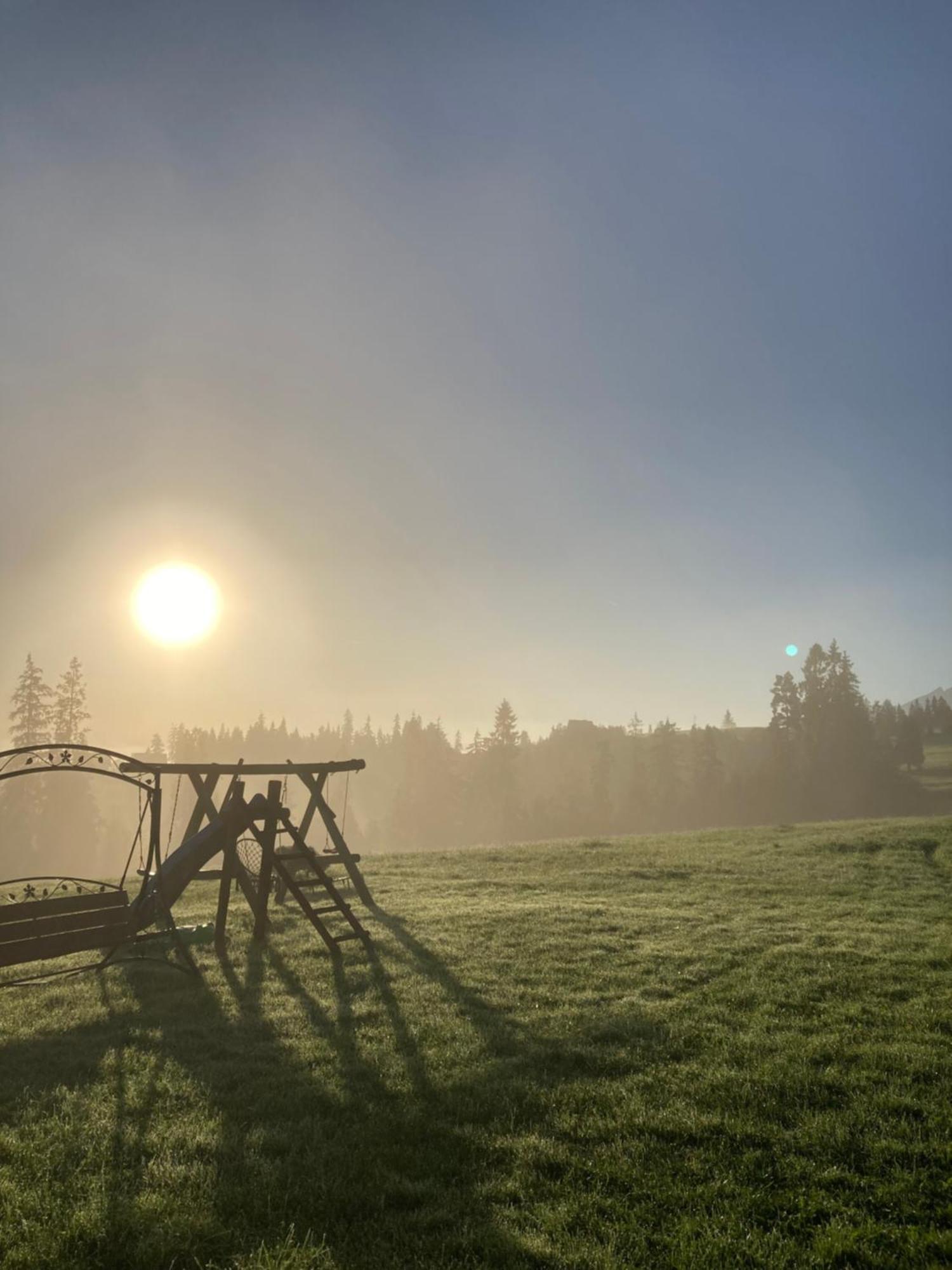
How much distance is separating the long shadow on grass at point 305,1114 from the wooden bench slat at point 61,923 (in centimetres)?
107

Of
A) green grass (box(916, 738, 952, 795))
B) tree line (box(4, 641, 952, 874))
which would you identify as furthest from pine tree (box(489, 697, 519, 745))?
green grass (box(916, 738, 952, 795))

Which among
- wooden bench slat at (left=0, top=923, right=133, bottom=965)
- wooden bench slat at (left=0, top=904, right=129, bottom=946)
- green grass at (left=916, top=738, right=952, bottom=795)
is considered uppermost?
wooden bench slat at (left=0, top=904, right=129, bottom=946)

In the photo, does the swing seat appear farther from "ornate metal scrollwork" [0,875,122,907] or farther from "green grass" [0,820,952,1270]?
"green grass" [0,820,952,1270]

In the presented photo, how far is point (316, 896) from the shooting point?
17.2 meters

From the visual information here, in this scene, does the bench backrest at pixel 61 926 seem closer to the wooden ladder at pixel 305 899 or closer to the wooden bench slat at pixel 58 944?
the wooden bench slat at pixel 58 944

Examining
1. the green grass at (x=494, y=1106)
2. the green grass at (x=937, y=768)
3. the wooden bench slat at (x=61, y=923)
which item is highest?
the wooden bench slat at (x=61, y=923)

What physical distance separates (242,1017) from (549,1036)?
3845 millimetres

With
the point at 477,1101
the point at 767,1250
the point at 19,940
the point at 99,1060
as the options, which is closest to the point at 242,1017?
the point at 99,1060

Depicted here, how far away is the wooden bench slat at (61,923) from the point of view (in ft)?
32.2

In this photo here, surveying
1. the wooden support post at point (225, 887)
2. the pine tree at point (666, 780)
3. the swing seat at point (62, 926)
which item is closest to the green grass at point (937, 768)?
the pine tree at point (666, 780)

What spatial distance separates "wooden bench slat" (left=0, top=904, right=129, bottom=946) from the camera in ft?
32.2

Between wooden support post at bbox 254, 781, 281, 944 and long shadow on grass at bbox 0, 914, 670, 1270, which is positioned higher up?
wooden support post at bbox 254, 781, 281, 944

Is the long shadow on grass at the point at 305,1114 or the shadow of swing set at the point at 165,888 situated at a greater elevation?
the shadow of swing set at the point at 165,888

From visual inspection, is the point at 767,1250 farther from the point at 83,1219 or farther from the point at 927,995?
the point at 927,995
